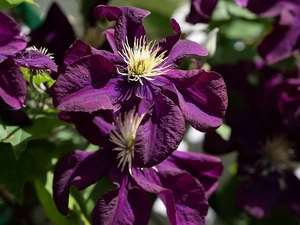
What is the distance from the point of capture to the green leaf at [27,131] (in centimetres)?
52

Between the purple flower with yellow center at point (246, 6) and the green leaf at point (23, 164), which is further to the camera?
the purple flower with yellow center at point (246, 6)

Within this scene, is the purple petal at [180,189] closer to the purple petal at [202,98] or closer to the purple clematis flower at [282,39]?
the purple petal at [202,98]

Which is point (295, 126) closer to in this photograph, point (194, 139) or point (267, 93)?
point (267, 93)

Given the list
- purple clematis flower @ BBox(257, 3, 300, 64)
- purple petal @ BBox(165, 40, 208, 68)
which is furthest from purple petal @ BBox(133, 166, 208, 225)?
purple clematis flower @ BBox(257, 3, 300, 64)

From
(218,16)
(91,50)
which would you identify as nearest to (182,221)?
(91,50)

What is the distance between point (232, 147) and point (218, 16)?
0.16 meters

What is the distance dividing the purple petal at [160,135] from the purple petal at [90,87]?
3cm

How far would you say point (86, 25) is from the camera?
74 cm

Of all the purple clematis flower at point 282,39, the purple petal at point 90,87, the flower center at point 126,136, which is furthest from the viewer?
the purple clematis flower at point 282,39

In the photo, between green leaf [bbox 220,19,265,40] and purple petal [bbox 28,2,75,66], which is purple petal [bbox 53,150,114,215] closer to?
purple petal [bbox 28,2,75,66]

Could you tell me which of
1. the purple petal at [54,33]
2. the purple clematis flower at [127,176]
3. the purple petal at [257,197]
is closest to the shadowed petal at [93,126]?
the purple clematis flower at [127,176]

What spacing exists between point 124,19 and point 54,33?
0.49 feet

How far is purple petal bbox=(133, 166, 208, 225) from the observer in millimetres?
537

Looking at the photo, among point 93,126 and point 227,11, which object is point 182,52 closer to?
point 93,126
